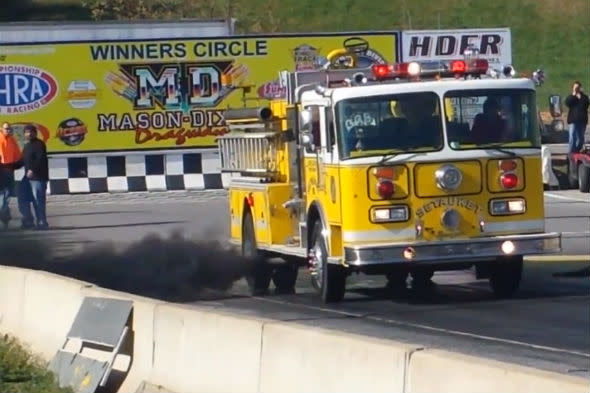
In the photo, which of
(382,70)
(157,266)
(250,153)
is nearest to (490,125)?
(382,70)

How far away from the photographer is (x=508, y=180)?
1465 cm

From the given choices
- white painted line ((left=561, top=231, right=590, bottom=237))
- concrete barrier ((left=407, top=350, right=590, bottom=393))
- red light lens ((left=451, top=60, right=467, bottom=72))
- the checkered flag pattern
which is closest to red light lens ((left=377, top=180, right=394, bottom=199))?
red light lens ((left=451, top=60, right=467, bottom=72))

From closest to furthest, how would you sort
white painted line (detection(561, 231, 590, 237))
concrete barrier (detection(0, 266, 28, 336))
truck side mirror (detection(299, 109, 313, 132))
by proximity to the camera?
concrete barrier (detection(0, 266, 28, 336))
truck side mirror (detection(299, 109, 313, 132))
white painted line (detection(561, 231, 590, 237))

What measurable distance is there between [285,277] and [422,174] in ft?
10.8

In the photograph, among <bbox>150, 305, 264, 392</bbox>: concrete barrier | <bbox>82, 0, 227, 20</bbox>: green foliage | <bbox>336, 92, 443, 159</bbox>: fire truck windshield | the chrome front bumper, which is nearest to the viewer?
<bbox>150, 305, 264, 392</bbox>: concrete barrier

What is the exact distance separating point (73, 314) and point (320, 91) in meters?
4.33

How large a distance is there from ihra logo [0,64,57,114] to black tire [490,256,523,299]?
1451 cm

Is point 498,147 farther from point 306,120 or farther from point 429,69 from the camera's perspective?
point 306,120

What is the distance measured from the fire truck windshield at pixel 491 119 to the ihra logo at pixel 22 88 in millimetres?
14646

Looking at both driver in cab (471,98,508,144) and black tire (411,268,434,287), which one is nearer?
driver in cab (471,98,508,144)

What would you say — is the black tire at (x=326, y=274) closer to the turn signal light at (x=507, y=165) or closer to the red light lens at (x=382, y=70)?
the red light lens at (x=382, y=70)

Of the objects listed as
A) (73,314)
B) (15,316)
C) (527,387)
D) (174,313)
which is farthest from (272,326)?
(15,316)

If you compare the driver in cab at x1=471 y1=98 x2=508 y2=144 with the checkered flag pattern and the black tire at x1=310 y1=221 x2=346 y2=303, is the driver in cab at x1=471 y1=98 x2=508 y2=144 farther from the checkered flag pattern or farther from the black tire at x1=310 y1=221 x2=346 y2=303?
the checkered flag pattern

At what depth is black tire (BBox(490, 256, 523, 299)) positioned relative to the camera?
14930 mm
